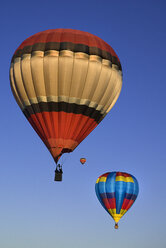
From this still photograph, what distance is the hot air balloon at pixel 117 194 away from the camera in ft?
123

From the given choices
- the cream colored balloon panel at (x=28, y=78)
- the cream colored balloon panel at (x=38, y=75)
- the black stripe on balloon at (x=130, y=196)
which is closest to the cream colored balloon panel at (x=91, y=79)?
the cream colored balloon panel at (x=38, y=75)

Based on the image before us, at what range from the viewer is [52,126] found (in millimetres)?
24391

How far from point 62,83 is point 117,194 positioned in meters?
16.0

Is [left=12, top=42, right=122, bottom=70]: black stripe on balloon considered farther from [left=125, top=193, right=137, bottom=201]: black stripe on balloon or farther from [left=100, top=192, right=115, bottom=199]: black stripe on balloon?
[left=125, top=193, right=137, bottom=201]: black stripe on balloon

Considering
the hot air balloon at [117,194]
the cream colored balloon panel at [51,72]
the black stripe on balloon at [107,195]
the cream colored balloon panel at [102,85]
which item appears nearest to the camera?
the cream colored balloon panel at [51,72]

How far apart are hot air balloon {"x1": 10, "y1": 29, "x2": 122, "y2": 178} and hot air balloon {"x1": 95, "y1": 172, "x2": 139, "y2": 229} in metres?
13.5

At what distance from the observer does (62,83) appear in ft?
78.9

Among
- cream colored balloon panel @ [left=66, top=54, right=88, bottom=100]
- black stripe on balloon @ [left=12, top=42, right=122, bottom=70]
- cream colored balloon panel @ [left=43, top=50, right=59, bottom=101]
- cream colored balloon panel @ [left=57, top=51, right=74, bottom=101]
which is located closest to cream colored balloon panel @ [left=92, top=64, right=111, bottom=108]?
black stripe on balloon @ [left=12, top=42, right=122, bottom=70]

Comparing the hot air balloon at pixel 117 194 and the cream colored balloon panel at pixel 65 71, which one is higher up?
the cream colored balloon panel at pixel 65 71

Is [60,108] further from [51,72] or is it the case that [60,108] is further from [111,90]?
[111,90]

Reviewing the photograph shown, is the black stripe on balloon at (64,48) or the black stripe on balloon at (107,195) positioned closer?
the black stripe on balloon at (64,48)

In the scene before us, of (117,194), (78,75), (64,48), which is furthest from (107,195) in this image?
(64,48)

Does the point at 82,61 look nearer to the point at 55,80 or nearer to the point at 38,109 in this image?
the point at 55,80

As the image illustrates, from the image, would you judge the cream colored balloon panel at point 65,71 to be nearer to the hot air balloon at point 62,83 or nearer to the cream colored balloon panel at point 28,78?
the hot air balloon at point 62,83
